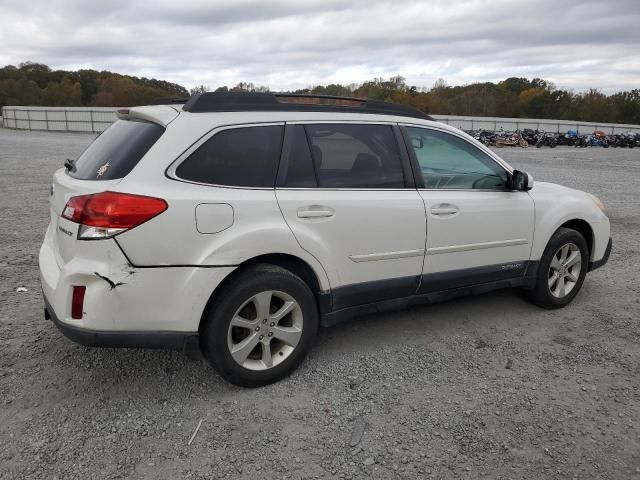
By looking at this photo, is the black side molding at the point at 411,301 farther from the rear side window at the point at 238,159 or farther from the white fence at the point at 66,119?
the white fence at the point at 66,119

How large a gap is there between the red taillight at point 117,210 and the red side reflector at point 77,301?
31cm

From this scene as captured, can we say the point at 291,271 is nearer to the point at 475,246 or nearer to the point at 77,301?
the point at 77,301

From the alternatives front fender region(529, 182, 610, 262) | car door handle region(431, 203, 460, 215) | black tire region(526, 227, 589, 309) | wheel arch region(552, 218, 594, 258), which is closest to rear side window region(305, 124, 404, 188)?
car door handle region(431, 203, 460, 215)

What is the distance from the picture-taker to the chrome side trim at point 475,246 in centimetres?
389

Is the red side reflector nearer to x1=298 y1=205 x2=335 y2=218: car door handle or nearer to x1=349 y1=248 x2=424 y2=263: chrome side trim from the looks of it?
x1=298 y1=205 x2=335 y2=218: car door handle

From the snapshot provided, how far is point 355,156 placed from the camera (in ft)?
12.1

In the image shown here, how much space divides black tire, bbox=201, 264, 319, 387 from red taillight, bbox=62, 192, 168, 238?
0.62m

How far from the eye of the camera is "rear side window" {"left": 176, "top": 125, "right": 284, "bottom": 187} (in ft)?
10.1

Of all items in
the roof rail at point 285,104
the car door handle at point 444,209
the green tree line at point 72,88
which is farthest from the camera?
the green tree line at point 72,88

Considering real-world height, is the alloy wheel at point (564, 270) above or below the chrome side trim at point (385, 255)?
below

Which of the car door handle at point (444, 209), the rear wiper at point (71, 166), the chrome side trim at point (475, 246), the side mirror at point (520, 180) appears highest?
the rear wiper at point (71, 166)

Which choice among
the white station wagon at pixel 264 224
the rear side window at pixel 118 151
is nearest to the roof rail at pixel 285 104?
the white station wagon at pixel 264 224

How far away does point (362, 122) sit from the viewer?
3.76 m

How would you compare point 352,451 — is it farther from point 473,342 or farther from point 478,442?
point 473,342
